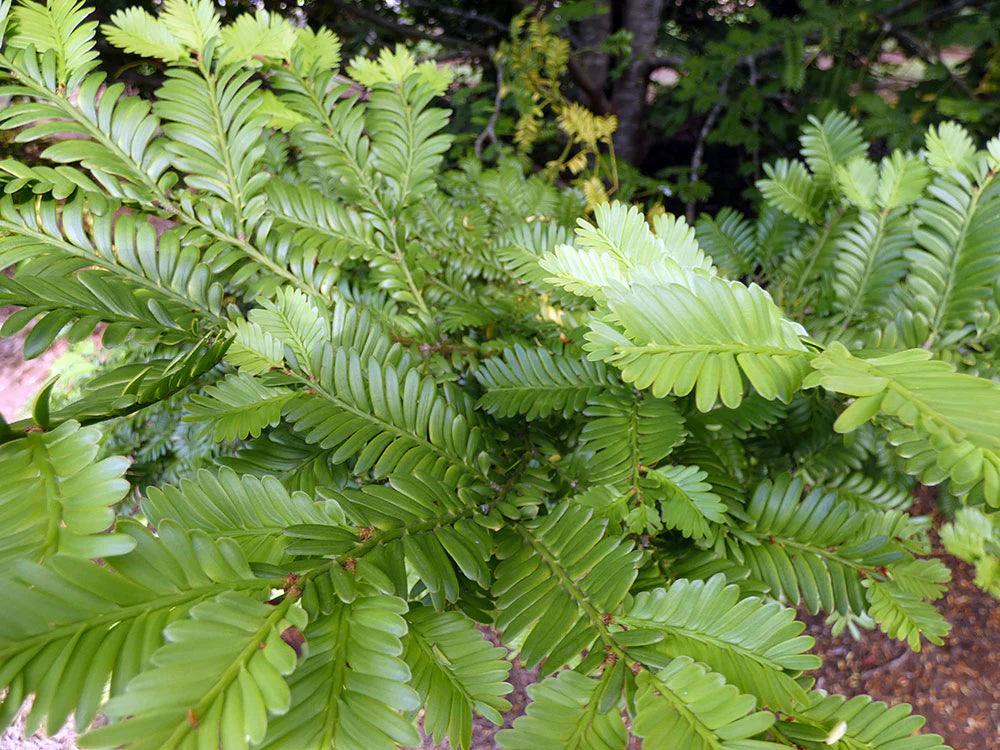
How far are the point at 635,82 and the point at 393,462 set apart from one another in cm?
205

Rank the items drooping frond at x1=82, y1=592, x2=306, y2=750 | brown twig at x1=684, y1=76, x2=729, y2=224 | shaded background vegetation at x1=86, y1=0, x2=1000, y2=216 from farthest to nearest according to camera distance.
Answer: brown twig at x1=684, y1=76, x2=729, y2=224 < shaded background vegetation at x1=86, y1=0, x2=1000, y2=216 < drooping frond at x1=82, y1=592, x2=306, y2=750

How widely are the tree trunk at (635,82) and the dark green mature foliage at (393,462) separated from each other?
5.03ft

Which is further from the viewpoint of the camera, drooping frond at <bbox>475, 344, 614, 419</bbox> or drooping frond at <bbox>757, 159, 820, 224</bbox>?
drooping frond at <bbox>757, 159, 820, 224</bbox>

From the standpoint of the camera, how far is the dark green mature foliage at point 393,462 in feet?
0.95

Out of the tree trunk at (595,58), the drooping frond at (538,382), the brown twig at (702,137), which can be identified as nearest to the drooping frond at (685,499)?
the drooping frond at (538,382)

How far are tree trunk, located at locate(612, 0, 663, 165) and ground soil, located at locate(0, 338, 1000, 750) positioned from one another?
1.73 metres

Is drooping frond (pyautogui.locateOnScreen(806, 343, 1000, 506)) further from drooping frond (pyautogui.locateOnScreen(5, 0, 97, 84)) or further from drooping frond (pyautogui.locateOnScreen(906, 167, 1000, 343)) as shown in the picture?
drooping frond (pyautogui.locateOnScreen(5, 0, 97, 84))

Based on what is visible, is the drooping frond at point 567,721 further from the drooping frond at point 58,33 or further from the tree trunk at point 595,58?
the tree trunk at point 595,58

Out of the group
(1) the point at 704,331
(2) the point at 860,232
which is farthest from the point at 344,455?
(2) the point at 860,232

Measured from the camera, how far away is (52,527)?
30 centimetres

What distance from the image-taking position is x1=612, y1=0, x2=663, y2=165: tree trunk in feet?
6.43

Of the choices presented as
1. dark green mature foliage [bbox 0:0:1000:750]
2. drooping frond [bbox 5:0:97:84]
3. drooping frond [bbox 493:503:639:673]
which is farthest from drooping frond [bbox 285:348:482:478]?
drooping frond [bbox 5:0:97:84]

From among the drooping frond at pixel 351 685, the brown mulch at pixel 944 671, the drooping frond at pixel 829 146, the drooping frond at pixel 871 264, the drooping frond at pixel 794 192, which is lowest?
the brown mulch at pixel 944 671

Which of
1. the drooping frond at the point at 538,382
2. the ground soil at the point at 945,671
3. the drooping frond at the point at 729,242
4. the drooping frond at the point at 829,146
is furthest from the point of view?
the ground soil at the point at 945,671
